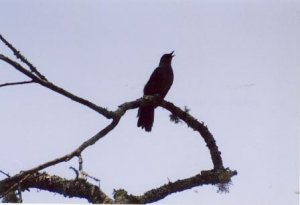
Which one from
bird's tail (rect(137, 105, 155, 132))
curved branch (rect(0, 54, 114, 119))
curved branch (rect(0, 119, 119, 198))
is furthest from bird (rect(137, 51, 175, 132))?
curved branch (rect(0, 119, 119, 198))

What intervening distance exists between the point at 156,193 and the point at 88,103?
3.82ft

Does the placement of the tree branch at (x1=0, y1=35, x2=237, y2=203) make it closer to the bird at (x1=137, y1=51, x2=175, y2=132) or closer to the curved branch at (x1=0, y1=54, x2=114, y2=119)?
the curved branch at (x1=0, y1=54, x2=114, y2=119)

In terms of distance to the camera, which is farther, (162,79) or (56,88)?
(162,79)

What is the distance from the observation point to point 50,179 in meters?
3.53

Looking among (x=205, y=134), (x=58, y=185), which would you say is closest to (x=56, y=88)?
(x=58, y=185)

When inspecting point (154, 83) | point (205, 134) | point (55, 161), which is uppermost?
point (154, 83)

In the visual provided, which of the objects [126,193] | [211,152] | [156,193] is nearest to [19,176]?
[126,193]

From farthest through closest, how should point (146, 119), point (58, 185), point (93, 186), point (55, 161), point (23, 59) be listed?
point (146, 119) < point (58, 185) < point (93, 186) < point (23, 59) < point (55, 161)

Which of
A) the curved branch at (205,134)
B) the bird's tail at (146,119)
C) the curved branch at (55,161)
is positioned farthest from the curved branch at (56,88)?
Result: the bird's tail at (146,119)

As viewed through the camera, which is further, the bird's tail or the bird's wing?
the bird's wing

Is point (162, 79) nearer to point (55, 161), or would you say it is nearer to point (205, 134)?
point (205, 134)

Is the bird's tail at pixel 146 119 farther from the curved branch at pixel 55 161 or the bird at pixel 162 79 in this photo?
the curved branch at pixel 55 161

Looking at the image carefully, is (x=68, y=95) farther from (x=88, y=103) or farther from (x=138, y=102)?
(x=138, y=102)

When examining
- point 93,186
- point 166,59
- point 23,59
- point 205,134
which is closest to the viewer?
point 23,59
